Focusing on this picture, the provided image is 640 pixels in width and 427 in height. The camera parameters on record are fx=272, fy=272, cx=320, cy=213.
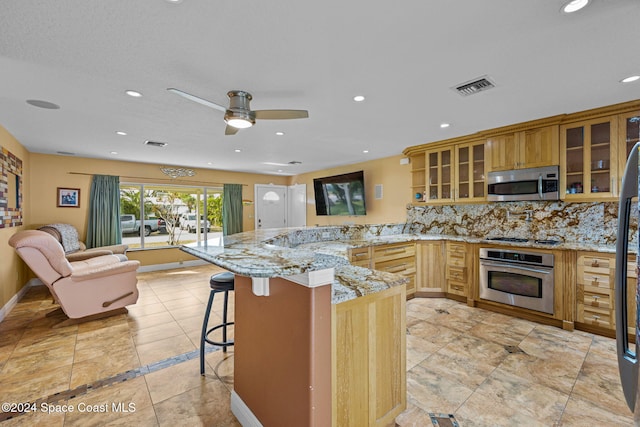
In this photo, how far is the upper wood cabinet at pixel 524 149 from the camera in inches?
127

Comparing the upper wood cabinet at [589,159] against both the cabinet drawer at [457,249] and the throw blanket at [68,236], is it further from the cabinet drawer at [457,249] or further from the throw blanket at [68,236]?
the throw blanket at [68,236]

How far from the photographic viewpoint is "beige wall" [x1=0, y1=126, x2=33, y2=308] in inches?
135

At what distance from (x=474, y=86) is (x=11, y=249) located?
6.05 metres

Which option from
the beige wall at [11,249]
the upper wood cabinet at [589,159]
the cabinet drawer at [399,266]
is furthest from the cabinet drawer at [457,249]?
the beige wall at [11,249]

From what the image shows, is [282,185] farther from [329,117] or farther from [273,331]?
[273,331]

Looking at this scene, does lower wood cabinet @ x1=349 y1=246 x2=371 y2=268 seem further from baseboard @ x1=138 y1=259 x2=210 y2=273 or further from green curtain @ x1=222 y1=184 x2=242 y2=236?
green curtain @ x1=222 y1=184 x2=242 y2=236

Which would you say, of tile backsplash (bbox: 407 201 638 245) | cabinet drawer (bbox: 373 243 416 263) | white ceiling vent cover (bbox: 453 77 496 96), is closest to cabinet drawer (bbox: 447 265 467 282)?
cabinet drawer (bbox: 373 243 416 263)

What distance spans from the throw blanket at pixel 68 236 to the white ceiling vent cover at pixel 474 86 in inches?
231

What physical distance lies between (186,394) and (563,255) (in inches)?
150

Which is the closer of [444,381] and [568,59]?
[568,59]

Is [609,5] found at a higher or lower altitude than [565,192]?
higher

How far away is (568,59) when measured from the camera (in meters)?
1.92

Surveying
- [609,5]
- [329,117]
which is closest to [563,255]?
[609,5]

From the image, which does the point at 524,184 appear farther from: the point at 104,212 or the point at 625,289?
the point at 104,212
